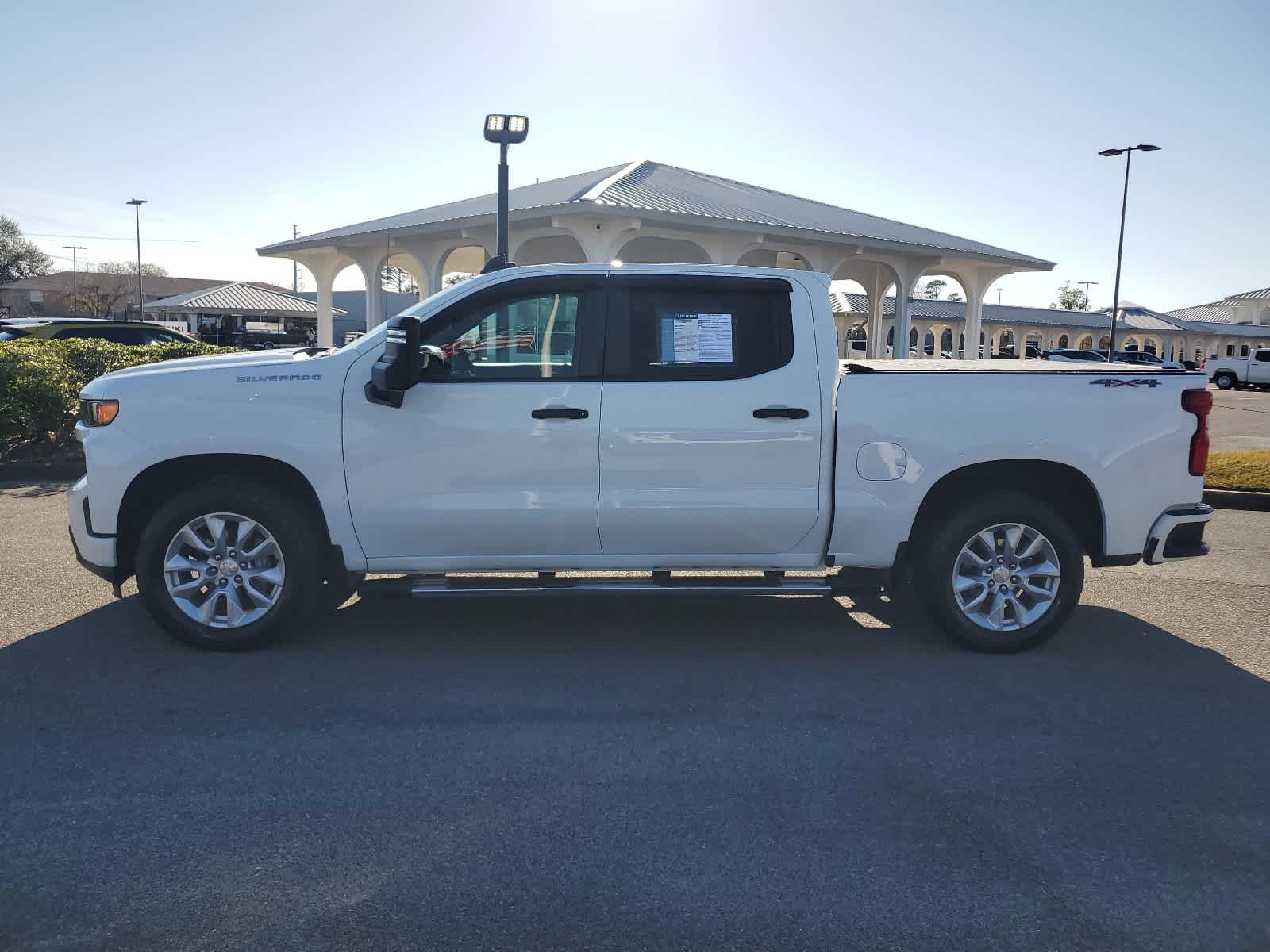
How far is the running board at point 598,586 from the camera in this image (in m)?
5.43

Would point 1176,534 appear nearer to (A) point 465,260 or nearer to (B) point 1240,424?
(B) point 1240,424

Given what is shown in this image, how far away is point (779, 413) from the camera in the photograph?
541 centimetres

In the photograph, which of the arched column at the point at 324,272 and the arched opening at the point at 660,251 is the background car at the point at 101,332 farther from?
the arched opening at the point at 660,251

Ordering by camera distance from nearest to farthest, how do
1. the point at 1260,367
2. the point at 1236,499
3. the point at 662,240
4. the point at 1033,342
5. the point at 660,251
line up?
the point at 1236,499, the point at 662,240, the point at 660,251, the point at 1260,367, the point at 1033,342

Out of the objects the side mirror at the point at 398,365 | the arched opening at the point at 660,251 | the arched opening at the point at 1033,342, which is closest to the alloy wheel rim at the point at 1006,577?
the side mirror at the point at 398,365

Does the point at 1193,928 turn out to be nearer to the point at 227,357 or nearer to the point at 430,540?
the point at 430,540

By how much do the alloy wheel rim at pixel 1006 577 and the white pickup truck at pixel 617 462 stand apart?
0.01 meters

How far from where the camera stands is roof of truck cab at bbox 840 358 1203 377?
562 cm

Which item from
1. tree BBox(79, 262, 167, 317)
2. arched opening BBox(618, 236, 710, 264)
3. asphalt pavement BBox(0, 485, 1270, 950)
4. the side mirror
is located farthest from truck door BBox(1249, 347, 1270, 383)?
tree BBox(79, 262, 167, 317)

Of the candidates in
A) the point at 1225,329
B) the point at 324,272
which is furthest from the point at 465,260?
the point at 1225,329

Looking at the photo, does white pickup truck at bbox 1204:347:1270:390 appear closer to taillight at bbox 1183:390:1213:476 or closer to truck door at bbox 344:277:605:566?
taillight at bbox 1183:390:1213:476

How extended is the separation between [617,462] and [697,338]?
810 mm

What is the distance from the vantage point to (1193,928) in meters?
2.97

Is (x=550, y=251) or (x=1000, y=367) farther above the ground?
(x=550, y=251)
